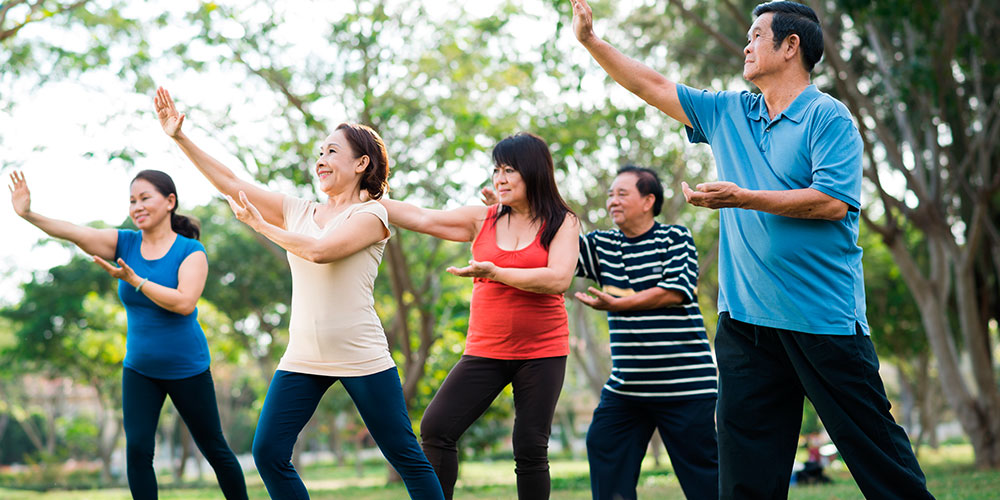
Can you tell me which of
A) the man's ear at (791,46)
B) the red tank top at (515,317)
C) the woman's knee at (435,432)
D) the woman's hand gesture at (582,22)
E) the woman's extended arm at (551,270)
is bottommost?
the woman's knee at (435,432)

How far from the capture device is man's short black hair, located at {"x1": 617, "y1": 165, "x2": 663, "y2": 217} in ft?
16.7

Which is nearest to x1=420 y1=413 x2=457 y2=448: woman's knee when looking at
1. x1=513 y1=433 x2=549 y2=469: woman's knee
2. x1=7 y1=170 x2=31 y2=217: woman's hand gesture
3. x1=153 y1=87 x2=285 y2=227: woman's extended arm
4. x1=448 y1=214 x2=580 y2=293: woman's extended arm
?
x1=513 y1=433 x2=549 y2=469: woman's knee

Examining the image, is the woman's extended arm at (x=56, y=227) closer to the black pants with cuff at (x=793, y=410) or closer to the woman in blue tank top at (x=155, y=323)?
the woman in blue tank top at (x=155, y=323)

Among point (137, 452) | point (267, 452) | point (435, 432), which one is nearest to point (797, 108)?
point (435, 432)

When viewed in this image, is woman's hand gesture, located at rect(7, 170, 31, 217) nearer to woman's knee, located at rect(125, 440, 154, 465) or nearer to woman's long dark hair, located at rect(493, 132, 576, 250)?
woman's knee, located at rect(125, 440, 154, 465)

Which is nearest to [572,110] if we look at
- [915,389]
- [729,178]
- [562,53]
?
[562,53]

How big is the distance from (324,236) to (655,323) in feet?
6.28

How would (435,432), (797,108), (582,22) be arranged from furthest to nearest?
(435,432) → (582,22) → (797,108)

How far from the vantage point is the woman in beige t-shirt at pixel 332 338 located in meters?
3.80

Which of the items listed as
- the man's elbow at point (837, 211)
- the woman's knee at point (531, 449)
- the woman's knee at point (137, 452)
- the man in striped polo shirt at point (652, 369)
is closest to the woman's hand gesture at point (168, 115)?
the woman's knee at point (137, 452)

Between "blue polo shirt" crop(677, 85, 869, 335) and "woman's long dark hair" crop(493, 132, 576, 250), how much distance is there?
1.52 metres

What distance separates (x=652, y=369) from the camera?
15.5 feet

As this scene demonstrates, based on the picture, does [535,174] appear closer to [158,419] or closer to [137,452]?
[158,419]

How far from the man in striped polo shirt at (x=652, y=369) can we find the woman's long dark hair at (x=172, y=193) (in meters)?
2.38
